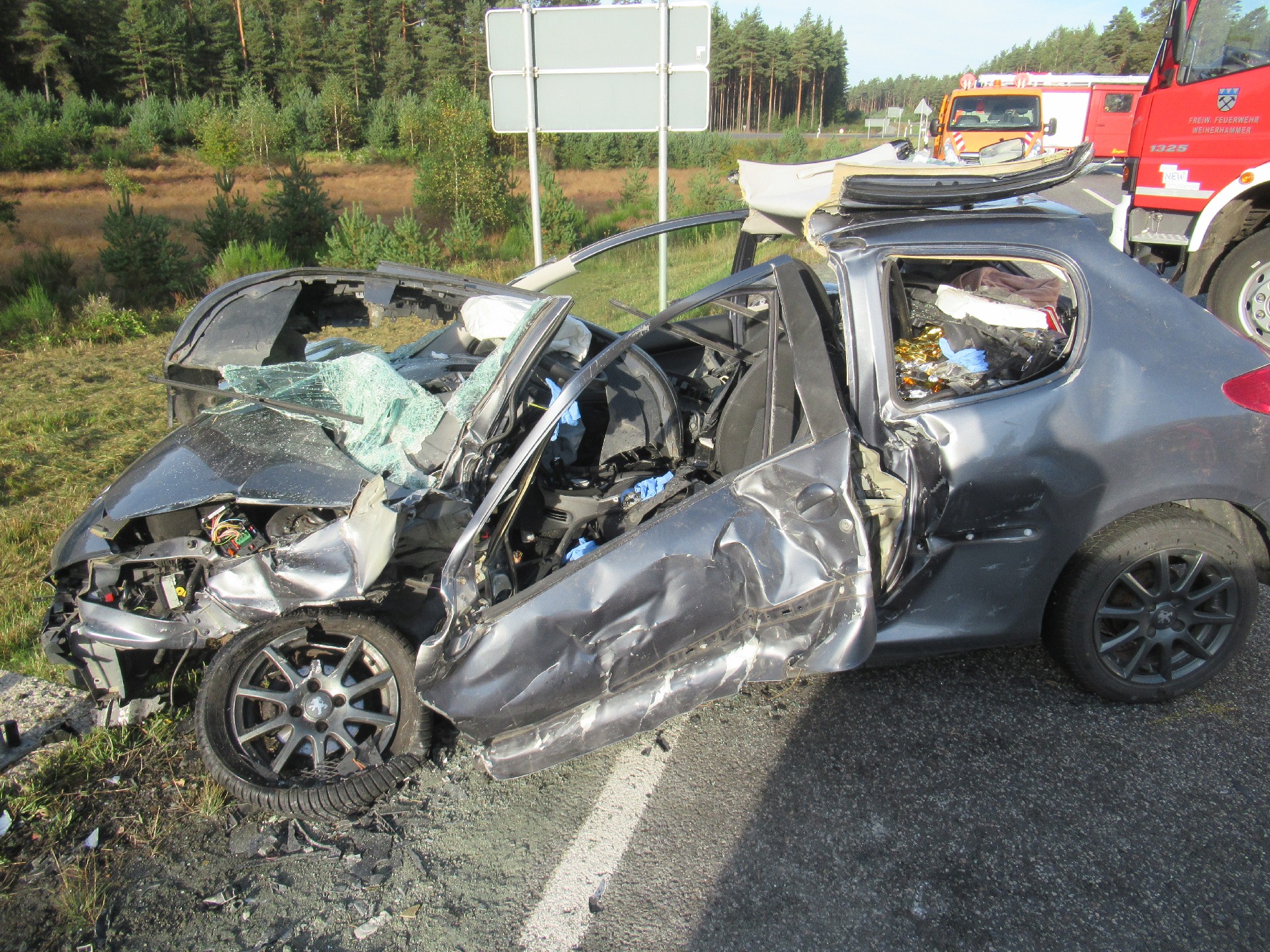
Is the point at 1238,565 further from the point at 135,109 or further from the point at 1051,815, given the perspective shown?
the point at 135,109

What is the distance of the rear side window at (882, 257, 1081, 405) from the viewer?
2.94 metres

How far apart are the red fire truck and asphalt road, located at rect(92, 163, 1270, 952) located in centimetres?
494

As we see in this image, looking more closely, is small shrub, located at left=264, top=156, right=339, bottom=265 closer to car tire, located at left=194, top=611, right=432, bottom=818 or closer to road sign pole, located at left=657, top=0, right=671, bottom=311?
road sign pole, located at left=657, top=0, right=671, bottom=311

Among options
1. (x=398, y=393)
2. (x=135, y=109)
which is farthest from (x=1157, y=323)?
(x=135, y=109)

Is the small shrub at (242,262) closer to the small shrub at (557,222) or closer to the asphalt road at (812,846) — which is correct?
the small shrub at (557,222)

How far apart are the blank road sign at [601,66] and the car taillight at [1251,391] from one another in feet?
16.6

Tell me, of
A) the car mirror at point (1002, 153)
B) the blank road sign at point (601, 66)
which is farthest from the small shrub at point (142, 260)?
the car mirror at point (1002, 153)

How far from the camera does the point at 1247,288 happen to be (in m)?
6.54

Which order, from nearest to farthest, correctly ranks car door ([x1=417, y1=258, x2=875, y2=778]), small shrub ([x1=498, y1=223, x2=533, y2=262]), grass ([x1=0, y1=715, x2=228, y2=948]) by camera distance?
1. grass ([x1=0, y1=715, x2=228, y2=948])
2. car door ([x1=417, y1=258, x2=875, y2=778])
3. small shrub ([x1=498, y1=223, x2=533, y2=262])

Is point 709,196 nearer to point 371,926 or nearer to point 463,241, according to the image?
point 463,241

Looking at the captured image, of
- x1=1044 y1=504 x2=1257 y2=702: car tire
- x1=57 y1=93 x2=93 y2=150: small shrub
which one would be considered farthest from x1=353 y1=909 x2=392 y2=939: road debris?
x1=57 y1=93 x2=93 y2=150: small shrub

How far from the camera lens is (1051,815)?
2582 millimetres

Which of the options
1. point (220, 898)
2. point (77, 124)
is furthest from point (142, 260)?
point (77, 124)

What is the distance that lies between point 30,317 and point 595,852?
10.6m
